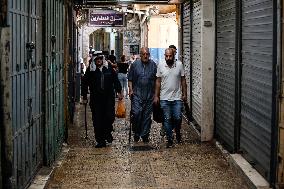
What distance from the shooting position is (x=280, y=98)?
7.10m

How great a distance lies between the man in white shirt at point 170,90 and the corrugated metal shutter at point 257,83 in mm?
2449

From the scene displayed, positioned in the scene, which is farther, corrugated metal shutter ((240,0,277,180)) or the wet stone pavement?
the wet stone pavement

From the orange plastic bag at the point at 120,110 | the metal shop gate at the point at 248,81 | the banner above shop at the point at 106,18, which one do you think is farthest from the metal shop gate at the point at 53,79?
the banner above shop at the point at 106,18

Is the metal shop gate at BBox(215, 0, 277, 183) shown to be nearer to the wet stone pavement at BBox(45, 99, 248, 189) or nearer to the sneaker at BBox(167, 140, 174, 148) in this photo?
the wet stone pavement at BBox(45, 99, 248, 189)

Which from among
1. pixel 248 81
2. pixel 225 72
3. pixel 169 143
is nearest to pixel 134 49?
pixel 169 143

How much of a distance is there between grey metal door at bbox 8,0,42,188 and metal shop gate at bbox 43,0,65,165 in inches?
14.0

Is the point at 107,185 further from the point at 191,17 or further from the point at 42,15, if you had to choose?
the point at 191,17

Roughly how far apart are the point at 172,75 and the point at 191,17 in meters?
3.89

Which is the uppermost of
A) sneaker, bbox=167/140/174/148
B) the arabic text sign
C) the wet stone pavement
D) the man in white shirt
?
the arabic text sign

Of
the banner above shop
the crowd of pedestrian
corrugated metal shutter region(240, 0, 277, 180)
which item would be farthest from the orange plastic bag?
the banner above shop

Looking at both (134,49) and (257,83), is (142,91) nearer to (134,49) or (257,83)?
(257,83)

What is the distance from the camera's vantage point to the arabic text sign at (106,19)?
76.0 ft

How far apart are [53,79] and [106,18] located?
46.5 feet

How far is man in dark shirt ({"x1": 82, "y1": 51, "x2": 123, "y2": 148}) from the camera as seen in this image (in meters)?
11.8
